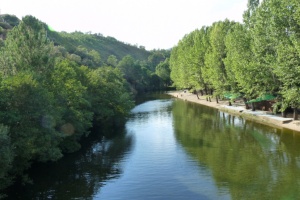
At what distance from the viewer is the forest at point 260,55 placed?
4719 cm

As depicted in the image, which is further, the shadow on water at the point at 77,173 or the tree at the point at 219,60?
the tree at the point at 219,60

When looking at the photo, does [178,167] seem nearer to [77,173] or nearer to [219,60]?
[77,173]

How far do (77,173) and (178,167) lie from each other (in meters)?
11.3

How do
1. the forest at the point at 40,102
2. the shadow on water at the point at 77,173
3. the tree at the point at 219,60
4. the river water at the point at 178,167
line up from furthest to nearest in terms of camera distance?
the tree at the point at 219,60 → the shadow on water at the point at 77,173 → the forest at the point at 40,102 → the river water at the point at 178,167

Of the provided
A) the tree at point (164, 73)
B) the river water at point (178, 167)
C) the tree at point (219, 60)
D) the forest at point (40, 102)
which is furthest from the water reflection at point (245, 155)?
the tree at point (164, 73)

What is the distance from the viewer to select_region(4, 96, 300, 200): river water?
29.7 m

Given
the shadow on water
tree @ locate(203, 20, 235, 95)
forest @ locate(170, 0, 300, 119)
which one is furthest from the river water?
tree @ locate(203, 20, 235, 95)

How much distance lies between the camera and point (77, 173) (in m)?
36.6

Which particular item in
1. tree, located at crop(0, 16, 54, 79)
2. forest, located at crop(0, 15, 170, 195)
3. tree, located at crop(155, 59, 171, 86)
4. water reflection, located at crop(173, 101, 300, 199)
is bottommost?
water reflection, located at crop(173, 101, 300, 199)

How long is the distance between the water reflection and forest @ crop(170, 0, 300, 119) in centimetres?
706

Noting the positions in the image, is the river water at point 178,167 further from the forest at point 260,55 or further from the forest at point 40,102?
the forest at point 260,55

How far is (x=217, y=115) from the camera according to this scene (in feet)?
240

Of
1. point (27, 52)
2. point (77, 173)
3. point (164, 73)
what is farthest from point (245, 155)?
point (164, 73)

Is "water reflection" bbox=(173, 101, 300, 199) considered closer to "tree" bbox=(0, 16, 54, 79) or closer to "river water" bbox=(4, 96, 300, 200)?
"river water" bbox=(4, 96, 300, 200)
